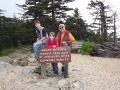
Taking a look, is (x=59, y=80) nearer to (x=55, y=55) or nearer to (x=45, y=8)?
(x=55, y=55)

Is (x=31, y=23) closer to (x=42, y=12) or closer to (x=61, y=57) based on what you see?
(x=42, y=12)

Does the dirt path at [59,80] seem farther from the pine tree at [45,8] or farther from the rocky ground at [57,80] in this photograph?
the pine tree at [45,8]

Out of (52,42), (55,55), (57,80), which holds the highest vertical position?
(52,42)

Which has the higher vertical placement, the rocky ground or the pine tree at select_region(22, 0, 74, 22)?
the pine tree at select_region(22, 0, 74, 22)

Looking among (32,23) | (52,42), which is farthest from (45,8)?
(52,42)

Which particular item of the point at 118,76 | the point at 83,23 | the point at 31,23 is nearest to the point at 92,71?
the point at 118,76

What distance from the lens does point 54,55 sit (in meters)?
14.7

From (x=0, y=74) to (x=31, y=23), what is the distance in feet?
52.2

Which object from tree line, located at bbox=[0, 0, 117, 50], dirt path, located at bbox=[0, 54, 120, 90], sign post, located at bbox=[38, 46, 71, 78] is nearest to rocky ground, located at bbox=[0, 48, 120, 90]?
dirt path, located at bbox=[0, 54, 120, 90]

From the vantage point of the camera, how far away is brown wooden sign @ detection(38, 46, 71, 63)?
14.6 metres

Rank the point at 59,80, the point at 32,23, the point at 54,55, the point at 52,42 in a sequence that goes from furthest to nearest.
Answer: the point at 32,23
the point at 52,42
the point at 54,55
the point at 59,80

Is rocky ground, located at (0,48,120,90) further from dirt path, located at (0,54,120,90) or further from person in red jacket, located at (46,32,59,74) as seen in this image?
person in red jacket, located at (46,32,59,74)

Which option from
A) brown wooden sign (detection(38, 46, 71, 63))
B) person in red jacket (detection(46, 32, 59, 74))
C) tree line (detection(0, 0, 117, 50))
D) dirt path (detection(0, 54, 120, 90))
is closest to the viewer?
dirt path (detection(0, 54, 120, 90))

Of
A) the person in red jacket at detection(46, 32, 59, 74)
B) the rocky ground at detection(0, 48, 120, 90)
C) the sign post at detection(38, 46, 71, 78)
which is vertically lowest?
the rocky ground at detection(0, 48, 120, 90)
